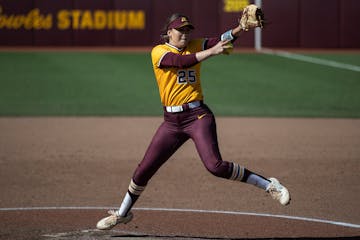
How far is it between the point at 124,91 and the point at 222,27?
1007 centimetres

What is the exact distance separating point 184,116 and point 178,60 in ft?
1.77

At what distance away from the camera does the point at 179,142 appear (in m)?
7.71

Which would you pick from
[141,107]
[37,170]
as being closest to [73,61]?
[141,107]

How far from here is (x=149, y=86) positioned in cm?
1978

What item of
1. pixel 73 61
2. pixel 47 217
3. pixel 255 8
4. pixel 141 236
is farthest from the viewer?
pixel 73 61

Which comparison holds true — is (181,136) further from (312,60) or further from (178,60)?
(312,60)

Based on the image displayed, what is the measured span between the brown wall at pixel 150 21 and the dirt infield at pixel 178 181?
43.8ft

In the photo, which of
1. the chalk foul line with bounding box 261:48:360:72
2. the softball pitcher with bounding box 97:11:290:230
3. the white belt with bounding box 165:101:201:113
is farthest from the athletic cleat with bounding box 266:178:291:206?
the chalk foul line with bounding box 261:48:360:72

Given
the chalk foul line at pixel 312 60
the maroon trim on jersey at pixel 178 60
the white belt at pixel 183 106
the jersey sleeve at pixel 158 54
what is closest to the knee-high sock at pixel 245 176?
the white belt at pixel 183 106

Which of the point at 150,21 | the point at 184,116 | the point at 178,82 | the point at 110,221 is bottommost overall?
the point at 150,21

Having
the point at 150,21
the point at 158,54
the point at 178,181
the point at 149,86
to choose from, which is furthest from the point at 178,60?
the point at 150,21

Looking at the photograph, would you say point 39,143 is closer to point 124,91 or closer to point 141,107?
point 141,107

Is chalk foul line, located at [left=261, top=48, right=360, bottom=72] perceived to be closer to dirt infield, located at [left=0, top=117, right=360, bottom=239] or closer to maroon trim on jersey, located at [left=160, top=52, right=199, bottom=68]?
dirt infield, located at [left=0, top=117, right=360, bottom=239]

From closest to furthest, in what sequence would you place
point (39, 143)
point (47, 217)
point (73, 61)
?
1. point (47, 217)
2. point (39, 143)
3. point (73, 61)
